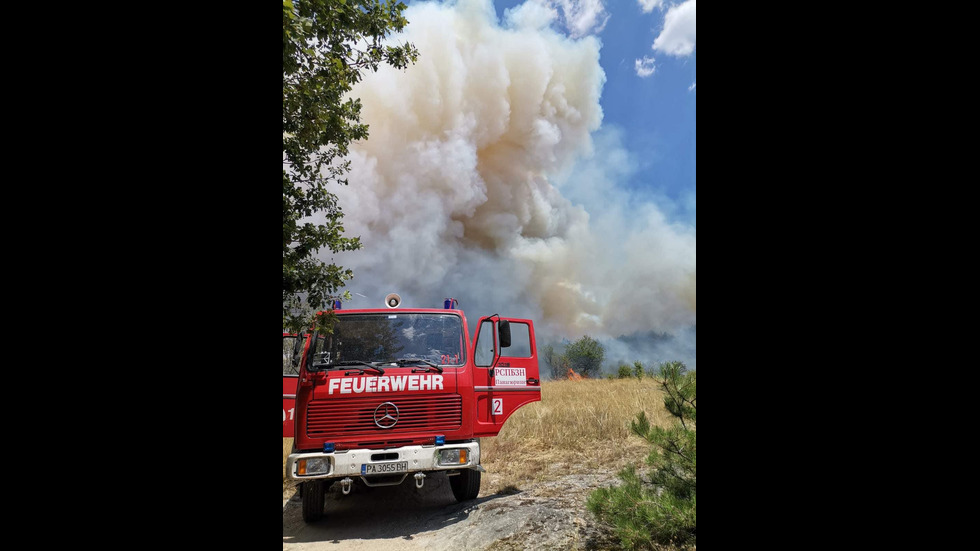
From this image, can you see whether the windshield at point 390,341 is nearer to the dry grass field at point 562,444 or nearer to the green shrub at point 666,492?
the dry grass field at point 562,444

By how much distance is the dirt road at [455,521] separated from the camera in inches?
169

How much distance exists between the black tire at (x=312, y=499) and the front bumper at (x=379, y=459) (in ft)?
1.75

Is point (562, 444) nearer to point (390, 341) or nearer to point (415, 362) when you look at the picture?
point (415, 362)

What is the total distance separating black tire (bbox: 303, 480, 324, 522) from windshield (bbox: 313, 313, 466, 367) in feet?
3.91

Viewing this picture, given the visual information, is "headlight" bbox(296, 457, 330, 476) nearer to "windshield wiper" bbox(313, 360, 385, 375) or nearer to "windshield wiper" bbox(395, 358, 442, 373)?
"windshield wiper" bbox(313, 360, 385, 375)

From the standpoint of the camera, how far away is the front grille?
4.85 meters

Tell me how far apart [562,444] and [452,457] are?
11.9 feet

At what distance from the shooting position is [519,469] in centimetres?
707

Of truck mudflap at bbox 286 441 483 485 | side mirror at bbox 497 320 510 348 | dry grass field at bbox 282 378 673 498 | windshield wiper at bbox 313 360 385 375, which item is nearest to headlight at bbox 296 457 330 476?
truck mudflap at bbox 286 441 483 485
